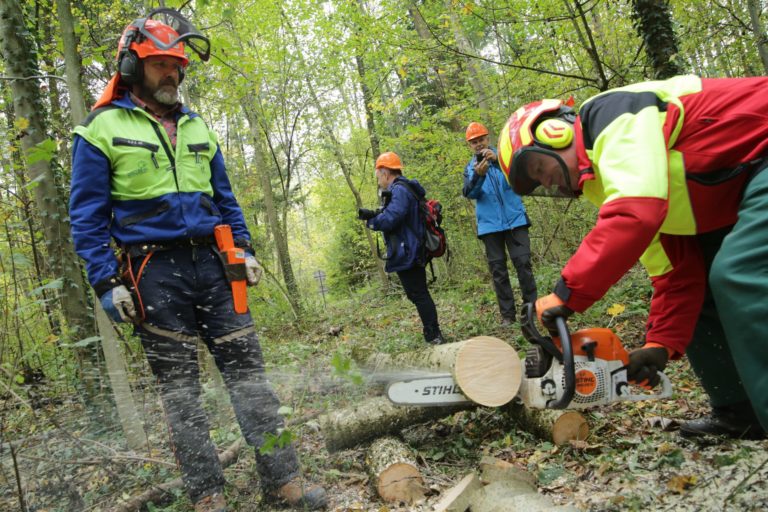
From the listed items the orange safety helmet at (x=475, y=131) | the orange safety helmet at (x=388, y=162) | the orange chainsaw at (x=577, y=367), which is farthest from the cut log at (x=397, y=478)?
the orange safety helmet at (x=475, y=131)

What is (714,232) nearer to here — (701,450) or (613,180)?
(613,180)

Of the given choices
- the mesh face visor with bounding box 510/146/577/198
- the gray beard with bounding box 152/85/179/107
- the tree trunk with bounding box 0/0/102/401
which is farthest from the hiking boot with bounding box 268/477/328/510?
the tree trunk with bounding box 0/0/102/401

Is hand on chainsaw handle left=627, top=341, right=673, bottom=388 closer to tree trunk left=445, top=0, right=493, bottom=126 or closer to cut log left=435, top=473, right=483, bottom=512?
cut log left=435, top=473, right=483, bottom=512

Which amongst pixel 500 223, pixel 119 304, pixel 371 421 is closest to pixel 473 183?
pixel 500 223

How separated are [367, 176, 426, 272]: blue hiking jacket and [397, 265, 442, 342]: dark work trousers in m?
0.09

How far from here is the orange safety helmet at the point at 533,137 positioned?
1828 millimetres

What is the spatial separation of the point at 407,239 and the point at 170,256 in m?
2.73

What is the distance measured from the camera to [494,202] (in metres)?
5.03

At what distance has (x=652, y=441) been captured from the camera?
243cm

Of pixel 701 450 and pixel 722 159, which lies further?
pixel 701 450

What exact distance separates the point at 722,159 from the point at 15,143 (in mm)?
5702

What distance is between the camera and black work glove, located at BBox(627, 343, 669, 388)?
6.66 ft

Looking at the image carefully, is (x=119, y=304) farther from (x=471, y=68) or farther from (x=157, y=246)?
(x=471, y=68)

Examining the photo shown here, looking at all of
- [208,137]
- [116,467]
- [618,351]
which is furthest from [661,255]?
[116,467]
